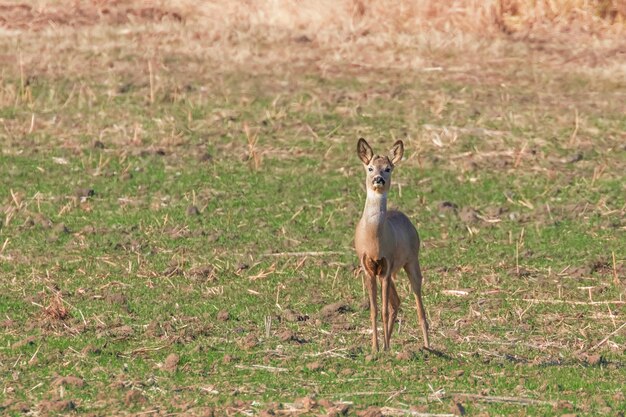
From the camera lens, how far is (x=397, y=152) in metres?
10.1

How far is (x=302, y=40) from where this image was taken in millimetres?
20641

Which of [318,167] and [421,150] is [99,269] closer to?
[318,167]

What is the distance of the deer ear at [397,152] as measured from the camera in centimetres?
1001

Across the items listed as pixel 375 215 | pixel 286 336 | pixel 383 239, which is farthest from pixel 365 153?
pixel 286 336

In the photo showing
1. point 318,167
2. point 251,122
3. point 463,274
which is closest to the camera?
point 463,274

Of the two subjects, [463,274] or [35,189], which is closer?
[463,274]

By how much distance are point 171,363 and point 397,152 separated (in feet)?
6.96

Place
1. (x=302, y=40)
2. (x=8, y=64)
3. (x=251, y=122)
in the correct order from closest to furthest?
(x=251, y=122)
(x=8, y=64)
(x=302, y=40)

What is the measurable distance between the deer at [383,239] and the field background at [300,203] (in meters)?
0.48

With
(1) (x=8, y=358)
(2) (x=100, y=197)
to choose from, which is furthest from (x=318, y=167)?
(1) (x=8, y=358)

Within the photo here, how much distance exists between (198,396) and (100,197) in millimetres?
6358

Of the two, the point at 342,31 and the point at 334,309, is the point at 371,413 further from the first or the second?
the point at 342,31

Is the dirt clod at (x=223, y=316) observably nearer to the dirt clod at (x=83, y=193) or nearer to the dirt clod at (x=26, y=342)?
the dirt clod at (x=26, y=342)

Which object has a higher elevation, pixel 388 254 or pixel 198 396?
pixel 388 254
